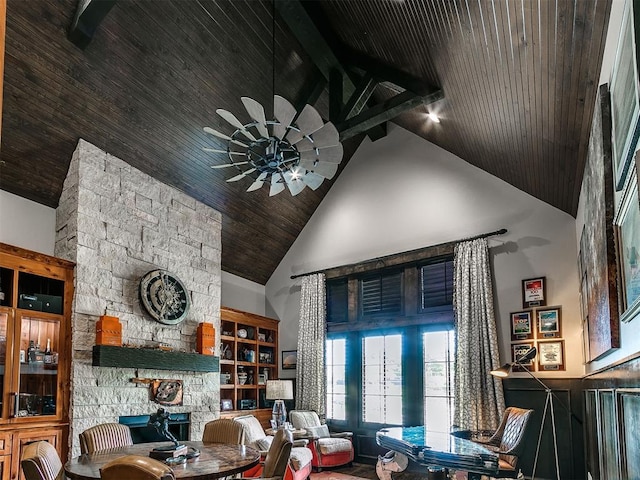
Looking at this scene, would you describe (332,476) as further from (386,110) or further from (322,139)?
(386,110)

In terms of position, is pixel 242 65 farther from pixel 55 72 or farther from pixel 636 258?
pixel 636 258

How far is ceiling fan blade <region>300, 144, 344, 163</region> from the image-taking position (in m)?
5.00

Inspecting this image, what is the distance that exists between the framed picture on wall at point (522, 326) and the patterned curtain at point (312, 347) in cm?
318

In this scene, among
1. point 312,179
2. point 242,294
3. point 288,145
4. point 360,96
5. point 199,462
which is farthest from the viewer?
→ point 242,294

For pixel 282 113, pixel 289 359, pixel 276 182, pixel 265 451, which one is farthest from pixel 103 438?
pixel 289 359

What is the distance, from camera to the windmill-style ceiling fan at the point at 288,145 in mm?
4496

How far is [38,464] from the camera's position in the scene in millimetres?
3064

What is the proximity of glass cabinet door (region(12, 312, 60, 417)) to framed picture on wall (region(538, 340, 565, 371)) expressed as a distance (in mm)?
5599

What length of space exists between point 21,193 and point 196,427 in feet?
12.3

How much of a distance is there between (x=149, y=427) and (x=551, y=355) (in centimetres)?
499

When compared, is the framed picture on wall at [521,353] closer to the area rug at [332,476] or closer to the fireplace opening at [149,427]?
the area rug at [332,476]

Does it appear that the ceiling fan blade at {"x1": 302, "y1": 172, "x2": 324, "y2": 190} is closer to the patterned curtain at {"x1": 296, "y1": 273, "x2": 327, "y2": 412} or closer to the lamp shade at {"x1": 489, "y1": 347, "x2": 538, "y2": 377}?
the lamp shade at {"x1": 489, "y1": 347, "x2": 538, "y2": 377}

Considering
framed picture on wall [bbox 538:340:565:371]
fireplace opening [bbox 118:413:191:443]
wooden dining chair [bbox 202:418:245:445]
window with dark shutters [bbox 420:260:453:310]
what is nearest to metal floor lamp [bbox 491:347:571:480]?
framed picture on wall [bbox 538:340:565:371]

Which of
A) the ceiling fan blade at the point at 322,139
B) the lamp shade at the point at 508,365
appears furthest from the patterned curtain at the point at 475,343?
the ceiling fan blade at the point at 322,139
